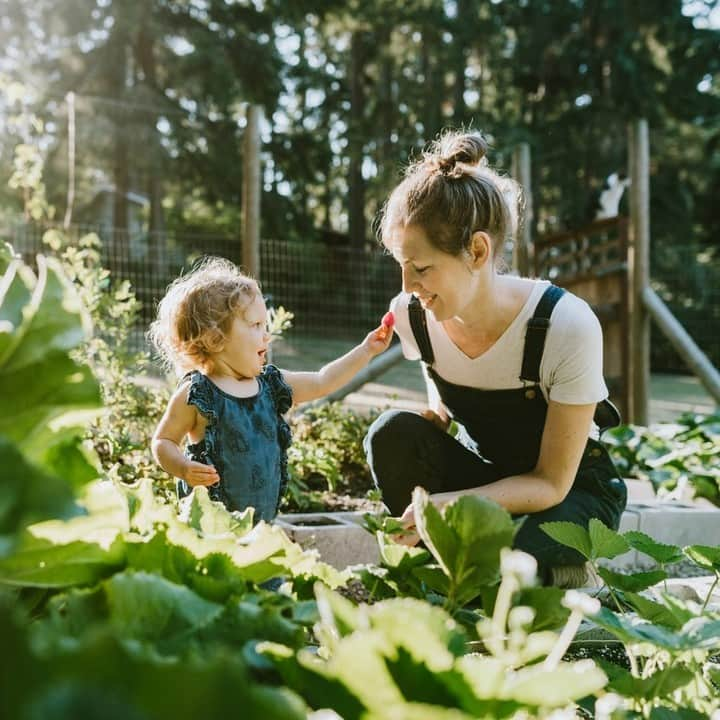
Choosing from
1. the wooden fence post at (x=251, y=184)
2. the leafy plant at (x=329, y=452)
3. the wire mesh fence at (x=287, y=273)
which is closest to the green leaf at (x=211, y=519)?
the leafy plant at (x=329, y=452)

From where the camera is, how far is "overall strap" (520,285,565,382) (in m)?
2.17

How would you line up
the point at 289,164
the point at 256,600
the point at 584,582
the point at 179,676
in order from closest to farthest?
the point at 179,676, the point at 256,600, the point at 584,582, the point at 289,164

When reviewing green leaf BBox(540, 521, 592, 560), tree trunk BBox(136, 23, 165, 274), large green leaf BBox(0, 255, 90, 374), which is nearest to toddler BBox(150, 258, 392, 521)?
green leaf BBox(540, 521, 592, 560)

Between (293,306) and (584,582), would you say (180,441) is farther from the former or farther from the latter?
(293,306)

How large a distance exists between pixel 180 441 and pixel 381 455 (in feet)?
1.82

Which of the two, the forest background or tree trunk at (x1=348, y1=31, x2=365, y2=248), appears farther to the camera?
tree trunk at (x1=348, y1=31, x2=365, y2=248)

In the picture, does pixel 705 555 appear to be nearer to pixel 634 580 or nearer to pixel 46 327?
pixel 634 580

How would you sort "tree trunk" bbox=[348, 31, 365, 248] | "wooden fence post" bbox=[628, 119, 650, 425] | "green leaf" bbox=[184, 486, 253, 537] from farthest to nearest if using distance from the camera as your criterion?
"tree trunk" bbox=[348, 31, 365, 248]
"wooden fence post" bbox=[628, 119, 650, 425]
"green leaf" bbox=[184, 486, 253, 537]

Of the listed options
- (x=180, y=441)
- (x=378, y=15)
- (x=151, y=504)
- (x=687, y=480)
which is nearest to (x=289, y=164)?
(x=378, y=15)

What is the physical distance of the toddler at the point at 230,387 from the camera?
2.48 m

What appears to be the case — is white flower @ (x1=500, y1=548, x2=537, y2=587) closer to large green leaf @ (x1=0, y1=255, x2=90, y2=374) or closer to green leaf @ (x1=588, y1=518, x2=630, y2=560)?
large green leaf @ (x1=0, y1=255, x2=90, y2=374)

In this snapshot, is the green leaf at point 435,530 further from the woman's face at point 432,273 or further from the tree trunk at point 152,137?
the tree trunk at point 152,137

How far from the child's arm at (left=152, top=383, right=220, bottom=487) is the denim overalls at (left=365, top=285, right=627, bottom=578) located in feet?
1.56

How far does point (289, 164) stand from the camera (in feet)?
61.6
